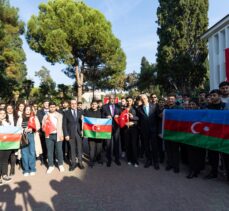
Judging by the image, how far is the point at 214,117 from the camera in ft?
18.8

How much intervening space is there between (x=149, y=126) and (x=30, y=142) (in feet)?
9.94

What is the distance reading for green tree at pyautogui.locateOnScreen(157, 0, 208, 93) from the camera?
2984 cm

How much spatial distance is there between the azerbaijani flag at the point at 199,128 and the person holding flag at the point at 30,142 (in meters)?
3.34

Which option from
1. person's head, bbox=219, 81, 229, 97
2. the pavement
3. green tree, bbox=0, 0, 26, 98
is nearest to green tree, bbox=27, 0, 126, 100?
green tree, bbox=0, 0, 26, 98

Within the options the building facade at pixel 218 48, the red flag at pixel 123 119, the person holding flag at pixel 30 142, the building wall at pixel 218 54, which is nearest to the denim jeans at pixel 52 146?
the person holding flag at pixel 30 142

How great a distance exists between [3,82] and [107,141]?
1719 cm

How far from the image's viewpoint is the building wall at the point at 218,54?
958 inches

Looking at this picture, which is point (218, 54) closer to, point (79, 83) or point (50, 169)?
point (79, 83)

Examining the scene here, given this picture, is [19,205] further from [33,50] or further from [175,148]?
[33,50]

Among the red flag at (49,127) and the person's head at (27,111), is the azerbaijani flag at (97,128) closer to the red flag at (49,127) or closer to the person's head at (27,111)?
the red flag at (49,127)

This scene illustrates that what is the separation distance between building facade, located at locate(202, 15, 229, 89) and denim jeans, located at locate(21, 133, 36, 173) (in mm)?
20521

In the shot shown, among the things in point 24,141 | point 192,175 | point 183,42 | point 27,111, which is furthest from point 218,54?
point 24,141

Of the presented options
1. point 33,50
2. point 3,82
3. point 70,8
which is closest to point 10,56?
point 33,50

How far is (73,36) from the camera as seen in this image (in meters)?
25.8
